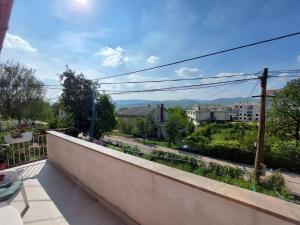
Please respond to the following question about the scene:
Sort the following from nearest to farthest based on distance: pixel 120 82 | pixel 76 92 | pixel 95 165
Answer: pixel 95 165 → pixel 120 82 → pixel 76 92

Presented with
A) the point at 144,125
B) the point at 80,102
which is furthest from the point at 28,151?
the point at 144,125

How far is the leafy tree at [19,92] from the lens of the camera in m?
13.0

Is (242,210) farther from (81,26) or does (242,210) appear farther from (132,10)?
(81,26)

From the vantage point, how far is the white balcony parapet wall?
3.68 ft

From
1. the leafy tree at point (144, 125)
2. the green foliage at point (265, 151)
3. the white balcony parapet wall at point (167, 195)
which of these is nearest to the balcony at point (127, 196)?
the white balcony parapet wall at point (167, 195)

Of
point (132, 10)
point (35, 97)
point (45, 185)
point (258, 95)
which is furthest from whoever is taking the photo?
point (35, 97)

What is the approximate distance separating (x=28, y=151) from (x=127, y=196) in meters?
3.41

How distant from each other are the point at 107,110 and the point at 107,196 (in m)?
14.6

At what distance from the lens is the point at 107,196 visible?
2445 mm

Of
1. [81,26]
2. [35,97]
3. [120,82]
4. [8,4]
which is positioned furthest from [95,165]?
[35,97]

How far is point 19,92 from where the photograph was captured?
1362 cm

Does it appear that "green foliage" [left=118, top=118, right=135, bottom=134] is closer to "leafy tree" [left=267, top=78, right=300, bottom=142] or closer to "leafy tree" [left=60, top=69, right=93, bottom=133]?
"leafy tree" [left=60, top=69, right=93, bottom=133]

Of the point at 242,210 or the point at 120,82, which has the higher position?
the point at 120,82

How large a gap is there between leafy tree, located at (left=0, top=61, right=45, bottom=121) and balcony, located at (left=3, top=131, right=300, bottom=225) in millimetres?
11683
